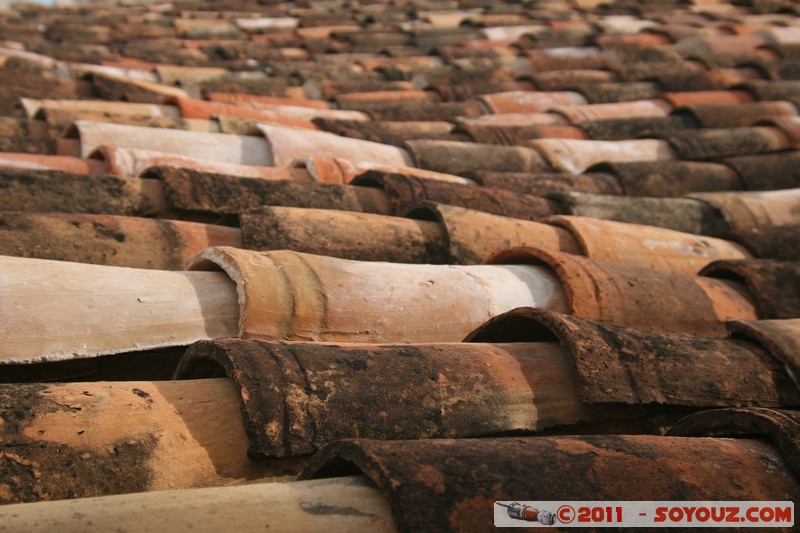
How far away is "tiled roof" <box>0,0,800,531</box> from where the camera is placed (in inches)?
62.0

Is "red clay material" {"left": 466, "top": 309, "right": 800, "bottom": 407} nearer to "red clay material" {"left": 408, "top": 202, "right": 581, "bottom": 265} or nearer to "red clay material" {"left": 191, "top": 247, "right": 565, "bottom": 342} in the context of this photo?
"red clay material" {"left": 191, "top": 247, "right": 565, "bottom": 342}

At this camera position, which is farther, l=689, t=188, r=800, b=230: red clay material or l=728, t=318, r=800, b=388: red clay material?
l=689, t=188, r=800, b=230: red clay material

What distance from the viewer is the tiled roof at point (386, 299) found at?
158cm

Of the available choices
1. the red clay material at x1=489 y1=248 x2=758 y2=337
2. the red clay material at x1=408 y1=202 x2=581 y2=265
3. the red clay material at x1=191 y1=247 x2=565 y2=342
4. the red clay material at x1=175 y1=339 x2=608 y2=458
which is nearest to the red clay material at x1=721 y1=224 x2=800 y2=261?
the red clay material at x1=489 y1=248 x2=758 y2=337

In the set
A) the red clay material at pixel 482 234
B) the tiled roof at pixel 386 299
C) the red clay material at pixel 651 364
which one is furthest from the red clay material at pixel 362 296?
the red clay material at pixel 482 234

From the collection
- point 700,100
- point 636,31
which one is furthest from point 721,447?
point 636,31

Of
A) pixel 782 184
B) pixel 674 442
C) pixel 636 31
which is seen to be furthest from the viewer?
pixel 636 31

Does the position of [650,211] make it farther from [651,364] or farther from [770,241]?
[651,364]

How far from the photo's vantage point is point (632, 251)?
3.17 meters

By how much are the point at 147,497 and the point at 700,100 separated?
4.72 meters

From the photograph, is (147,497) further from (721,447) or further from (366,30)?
(366,30)

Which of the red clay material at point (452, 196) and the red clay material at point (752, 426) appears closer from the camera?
the red clay material at point (752, 426)

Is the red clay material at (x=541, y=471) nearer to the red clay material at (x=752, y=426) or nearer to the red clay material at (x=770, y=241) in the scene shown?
the red clay material at (x=752, y=426)

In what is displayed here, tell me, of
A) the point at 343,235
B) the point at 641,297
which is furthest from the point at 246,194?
the point at 641,297
